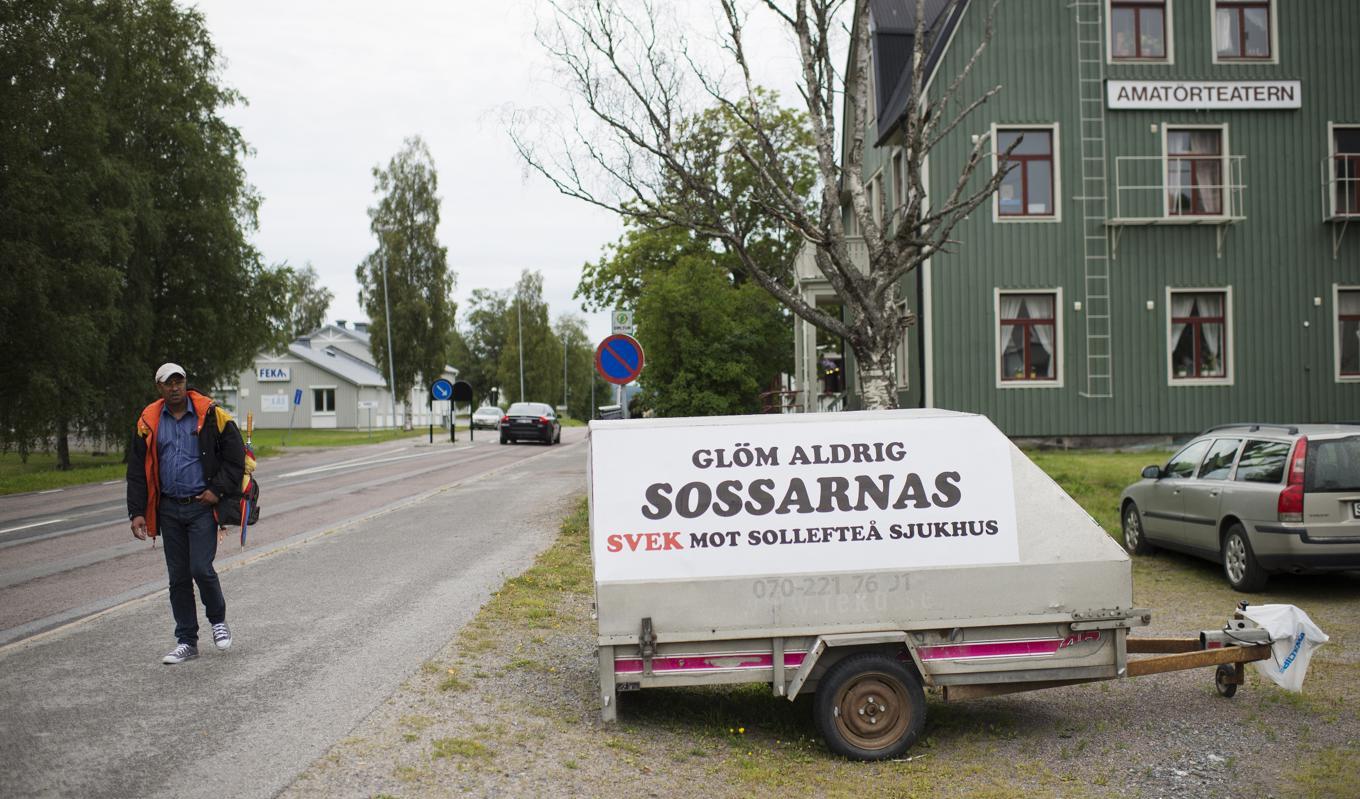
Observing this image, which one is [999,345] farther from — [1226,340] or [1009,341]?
[1226,340]

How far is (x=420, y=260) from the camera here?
213 feet

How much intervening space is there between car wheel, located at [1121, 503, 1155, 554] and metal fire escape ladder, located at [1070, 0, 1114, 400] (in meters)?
10.5

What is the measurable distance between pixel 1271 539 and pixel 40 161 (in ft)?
82.4

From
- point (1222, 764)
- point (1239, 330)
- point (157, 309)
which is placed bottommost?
point (1222, 764)

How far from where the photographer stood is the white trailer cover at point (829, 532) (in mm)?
5480

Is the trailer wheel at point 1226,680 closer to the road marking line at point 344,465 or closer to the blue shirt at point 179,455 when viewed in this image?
the blue shirt at point 179,455

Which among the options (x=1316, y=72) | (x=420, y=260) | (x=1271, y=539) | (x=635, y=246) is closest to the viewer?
(x=1271, y=539)

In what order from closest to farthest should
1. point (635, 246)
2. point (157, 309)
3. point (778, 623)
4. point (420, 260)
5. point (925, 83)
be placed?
point (778, 623) → point (925, 83) → point (157, 309) → point (635, 246) → point (420, 260)

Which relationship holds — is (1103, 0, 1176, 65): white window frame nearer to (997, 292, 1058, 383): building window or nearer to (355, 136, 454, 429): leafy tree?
(997, 292, 1058, 383): building window

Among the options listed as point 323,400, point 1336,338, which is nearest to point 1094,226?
point 1336,338

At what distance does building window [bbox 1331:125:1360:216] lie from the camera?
75.2 feet

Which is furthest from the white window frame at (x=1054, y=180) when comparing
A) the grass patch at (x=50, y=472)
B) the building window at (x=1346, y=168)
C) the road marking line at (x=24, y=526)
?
the grass patch at (x=50, y=472)

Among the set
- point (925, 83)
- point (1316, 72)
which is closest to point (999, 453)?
point (925, 83)

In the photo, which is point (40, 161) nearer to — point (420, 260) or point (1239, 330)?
point (1239, 330)
